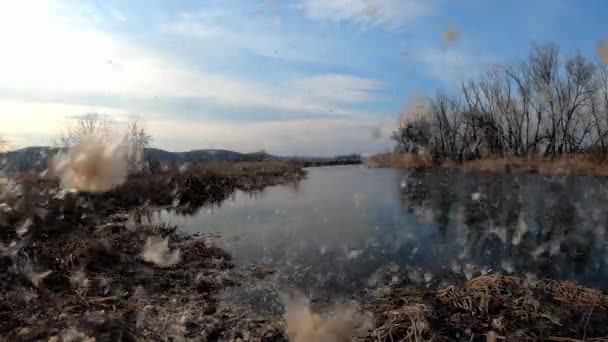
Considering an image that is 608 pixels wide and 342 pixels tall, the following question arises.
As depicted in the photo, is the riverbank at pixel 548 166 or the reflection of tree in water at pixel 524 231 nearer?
the reflection of tree in water at pixel 524 231

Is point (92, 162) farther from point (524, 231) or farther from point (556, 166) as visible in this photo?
point (556, 166)

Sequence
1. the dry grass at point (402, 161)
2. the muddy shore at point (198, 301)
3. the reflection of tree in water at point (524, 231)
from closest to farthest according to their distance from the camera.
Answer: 1. the muddy shore at point (198, 301)
2. the reflection of tree in water at point (524, 231)
3. the dry grass at point (402, 161)

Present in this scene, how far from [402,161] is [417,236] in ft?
181

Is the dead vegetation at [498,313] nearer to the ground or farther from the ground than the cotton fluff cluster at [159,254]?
farther from the ground

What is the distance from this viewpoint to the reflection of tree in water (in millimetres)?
7875

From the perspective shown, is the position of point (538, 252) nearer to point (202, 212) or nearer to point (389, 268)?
point (389, 268)

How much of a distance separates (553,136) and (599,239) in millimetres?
42272

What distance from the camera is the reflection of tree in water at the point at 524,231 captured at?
788cm

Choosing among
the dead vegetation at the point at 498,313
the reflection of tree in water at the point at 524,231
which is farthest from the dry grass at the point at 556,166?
the dead vegetation at the point at 498,313

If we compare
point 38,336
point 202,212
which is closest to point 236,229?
point 202,212

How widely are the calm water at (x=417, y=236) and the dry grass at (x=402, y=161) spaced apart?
42.7m

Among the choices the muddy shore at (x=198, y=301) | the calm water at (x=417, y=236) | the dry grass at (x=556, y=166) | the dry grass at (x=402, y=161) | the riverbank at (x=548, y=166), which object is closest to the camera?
the muddy shore at (x=198, y=301)

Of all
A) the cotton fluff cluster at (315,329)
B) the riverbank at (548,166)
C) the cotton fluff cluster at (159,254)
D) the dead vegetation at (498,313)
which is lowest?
the cotton fluff cluster at (159,254)

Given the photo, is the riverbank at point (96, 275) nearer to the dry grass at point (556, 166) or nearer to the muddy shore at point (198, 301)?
the muddy shore at point (198, 301)
